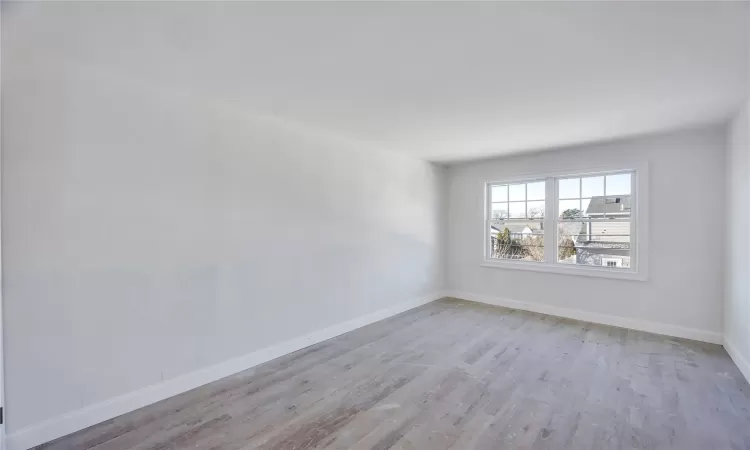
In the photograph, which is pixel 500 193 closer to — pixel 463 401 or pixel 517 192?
pixel 517 192

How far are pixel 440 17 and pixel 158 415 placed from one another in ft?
10.0

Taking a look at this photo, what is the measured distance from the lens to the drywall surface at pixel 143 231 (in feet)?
7.08

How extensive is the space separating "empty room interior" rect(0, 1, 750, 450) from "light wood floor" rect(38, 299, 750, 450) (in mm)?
24

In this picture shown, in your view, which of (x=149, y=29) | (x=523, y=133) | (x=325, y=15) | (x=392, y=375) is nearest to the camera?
(x=325, y=15)

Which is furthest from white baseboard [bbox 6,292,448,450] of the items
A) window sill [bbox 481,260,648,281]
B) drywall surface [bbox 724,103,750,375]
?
drywall surface [bbox 724,103,750,375]

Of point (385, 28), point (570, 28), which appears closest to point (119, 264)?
point (385, 28)

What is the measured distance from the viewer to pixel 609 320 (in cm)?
460

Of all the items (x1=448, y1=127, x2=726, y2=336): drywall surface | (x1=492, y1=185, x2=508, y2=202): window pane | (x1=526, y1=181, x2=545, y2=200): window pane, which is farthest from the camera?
(x1=492, y1=185, x2=508, y2=202): window pane

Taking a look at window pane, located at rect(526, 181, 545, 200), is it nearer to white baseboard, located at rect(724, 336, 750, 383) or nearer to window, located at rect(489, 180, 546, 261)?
window, located at rect(489, 180, 546, 261)

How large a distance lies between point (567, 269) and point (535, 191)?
1.22 meters

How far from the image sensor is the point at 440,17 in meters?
1.83

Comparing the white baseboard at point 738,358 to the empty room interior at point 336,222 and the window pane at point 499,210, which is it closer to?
the empty room interior at point 336,222

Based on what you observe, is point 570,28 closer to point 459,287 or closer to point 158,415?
point 158,415

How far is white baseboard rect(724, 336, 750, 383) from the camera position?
3.03 metres
